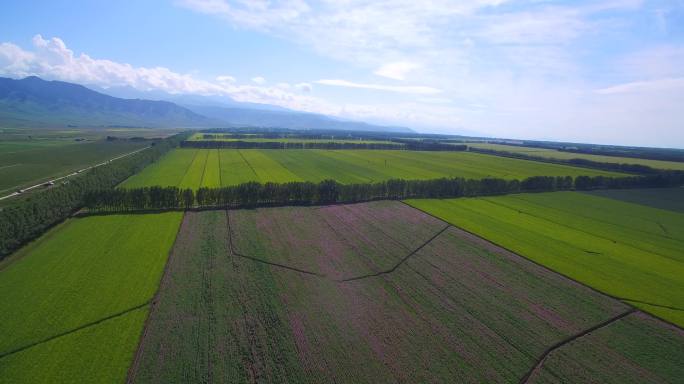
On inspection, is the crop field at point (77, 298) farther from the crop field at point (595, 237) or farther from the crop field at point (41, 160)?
the crop field at point (595, 237)

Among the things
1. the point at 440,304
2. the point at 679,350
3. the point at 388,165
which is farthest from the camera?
the point at 388,165

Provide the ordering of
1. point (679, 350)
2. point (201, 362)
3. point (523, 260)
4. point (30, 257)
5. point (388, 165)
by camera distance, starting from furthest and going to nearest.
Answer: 1. point (388, 165)
2. point (523, 260)
3. point (30, 257)
4. point (679, 350)
5. point (201, 362)

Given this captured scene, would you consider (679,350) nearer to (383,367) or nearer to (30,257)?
(383,367)

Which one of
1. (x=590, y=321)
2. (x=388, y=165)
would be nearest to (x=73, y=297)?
(x=590, y=321)

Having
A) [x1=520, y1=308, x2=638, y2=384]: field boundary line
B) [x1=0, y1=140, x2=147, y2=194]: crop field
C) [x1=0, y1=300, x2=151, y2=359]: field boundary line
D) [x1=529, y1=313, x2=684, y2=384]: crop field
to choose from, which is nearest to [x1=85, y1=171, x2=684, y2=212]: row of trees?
[x1=0, y1=140, x2=147, y2=194]: crop field

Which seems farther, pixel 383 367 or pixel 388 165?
pixel 388 165

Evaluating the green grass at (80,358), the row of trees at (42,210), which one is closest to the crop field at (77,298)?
the green grass at (80,358)

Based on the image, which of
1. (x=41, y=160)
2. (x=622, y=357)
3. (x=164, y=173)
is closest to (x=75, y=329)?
(x=622, y=357)
